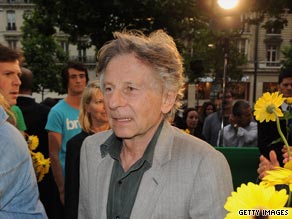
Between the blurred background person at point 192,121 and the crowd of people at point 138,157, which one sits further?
the blurred background person at point 192,121

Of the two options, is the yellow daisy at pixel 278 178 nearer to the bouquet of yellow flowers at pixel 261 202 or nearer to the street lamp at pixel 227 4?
the bouquet of yellow flowers at pixel 261 202

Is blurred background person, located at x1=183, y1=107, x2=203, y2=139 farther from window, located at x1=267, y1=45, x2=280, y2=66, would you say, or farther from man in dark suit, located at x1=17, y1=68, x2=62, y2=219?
window, located at x1=267, y1=45, x2=280, y2=66

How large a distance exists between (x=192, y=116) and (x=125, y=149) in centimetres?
414

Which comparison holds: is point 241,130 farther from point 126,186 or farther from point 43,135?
point 126,186

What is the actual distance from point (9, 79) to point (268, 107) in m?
2.11

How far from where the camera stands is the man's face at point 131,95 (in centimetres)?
156

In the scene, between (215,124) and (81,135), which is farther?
(215,124)

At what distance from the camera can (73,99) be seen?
3787 millimetres

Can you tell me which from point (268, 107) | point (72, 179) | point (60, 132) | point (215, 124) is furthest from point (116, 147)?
point (215, 124)

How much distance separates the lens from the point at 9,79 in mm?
2887

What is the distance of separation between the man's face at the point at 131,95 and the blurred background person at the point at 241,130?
3.57 meters

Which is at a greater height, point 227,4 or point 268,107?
point 227,4

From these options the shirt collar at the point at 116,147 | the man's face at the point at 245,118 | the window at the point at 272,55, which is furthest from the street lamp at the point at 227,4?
the window at the point at 272,55

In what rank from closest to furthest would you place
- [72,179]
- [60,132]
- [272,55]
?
[72,179] < [60,132] < [272,55]
